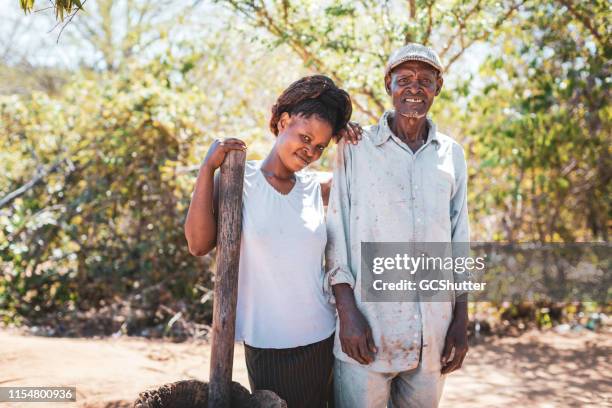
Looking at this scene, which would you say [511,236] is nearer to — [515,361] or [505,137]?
[505,137]

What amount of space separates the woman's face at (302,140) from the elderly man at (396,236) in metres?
0.10

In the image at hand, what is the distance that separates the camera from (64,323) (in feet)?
18.2

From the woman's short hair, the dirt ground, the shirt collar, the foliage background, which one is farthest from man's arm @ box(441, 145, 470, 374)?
the foliage background

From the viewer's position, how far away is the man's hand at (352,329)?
6.82 feet

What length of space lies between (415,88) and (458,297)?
31.4 inches

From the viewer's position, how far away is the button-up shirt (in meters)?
2.14

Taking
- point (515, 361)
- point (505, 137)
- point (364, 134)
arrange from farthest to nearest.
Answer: point (505, 137)
point (515, 361)
point (364, 134)

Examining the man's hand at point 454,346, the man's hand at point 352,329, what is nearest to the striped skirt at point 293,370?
the man's hand at point 352,329

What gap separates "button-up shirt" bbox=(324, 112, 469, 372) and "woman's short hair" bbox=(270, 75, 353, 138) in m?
0.11

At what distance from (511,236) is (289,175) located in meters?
4.48

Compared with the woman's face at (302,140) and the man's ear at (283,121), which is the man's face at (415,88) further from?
the man's ear at (283,121)

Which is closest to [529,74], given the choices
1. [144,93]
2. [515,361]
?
[515,361]

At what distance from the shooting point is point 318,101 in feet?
7.30

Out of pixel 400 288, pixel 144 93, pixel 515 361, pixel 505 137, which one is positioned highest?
pixel 144 93
